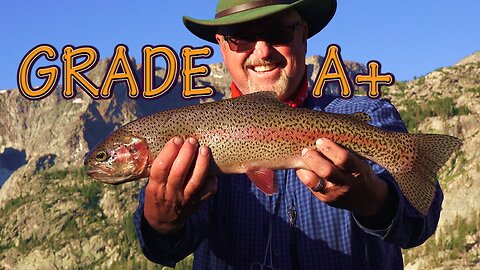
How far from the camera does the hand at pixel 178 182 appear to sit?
562 centimetres

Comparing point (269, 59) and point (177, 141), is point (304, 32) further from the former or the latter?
point (177, 141)

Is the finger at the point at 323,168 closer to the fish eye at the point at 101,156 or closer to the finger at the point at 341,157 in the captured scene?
→ the finger at the point at 341,157

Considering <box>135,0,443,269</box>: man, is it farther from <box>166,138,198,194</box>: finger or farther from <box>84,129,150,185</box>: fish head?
<box>84,129,150,185</box>: fish head

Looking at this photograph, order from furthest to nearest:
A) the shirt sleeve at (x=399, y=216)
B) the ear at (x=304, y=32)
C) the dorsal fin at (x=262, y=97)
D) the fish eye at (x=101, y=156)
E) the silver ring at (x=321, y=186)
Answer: the ear at (x=304, y=32), the fish eye at (x=101, y=156), the dorsal fin at (x=262, y=97), the shirt sleeve at (x=399, y=216), the silver ring at (x=321, y=186)

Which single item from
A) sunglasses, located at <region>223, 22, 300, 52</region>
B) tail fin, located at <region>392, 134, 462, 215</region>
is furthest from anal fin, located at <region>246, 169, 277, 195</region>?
sunglasses, located at <region>223, 22, 300, 52</region>

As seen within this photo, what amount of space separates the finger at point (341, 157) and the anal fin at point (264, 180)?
2.21ft

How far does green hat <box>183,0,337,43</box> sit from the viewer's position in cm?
657

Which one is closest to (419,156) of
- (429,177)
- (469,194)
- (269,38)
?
(429,177)

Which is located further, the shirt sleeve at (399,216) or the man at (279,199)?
the shirt sleeve at (399,216)

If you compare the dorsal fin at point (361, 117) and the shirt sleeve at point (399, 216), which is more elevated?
the dorsal fin at point (361, 117)

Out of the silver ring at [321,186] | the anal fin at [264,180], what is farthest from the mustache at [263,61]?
the silver ring at [321,186]

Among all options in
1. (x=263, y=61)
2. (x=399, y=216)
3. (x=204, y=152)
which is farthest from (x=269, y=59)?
(x=399, y=216)

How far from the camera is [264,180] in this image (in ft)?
19.6

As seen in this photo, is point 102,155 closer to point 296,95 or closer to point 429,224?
point 296,95
